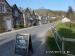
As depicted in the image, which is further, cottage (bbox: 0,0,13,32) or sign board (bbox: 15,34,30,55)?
cottage (bbox: 0,0,13,32)

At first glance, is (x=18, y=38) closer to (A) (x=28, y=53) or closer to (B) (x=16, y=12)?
(A) (x=28, y=53)

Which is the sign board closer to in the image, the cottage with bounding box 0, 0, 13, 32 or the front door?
the front door

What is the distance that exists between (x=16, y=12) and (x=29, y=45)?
Answer: 64919mm

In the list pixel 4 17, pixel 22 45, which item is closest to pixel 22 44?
pixel 22 45

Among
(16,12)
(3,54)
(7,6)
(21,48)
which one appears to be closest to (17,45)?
(21,48)

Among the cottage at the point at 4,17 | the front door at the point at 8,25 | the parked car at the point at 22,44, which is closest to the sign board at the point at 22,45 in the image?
the parked car at the point at 22,44

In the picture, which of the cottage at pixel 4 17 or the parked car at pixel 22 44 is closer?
the parked car at pixel 22 44

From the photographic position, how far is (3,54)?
14.7 metres

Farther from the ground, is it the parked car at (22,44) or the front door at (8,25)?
the parked car at (22,44)

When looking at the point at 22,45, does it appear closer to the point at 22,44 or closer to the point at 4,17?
the point at 22,44

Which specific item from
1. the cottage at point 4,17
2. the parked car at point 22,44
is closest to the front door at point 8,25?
the cottage at point 4,17

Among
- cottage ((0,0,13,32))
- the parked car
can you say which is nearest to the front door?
cottage ((0,0,13,32))

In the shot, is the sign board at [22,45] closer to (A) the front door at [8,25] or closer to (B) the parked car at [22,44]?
(B) the parked car at [22,44]

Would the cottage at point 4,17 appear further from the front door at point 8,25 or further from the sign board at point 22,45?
the sign board at point 22,45
